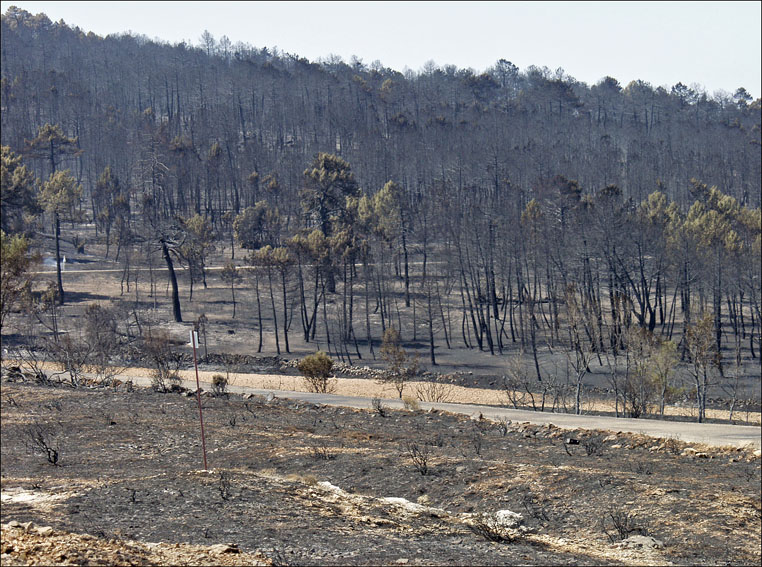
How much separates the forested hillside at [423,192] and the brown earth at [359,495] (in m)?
12.5

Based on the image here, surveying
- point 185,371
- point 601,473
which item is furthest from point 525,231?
point 601,473

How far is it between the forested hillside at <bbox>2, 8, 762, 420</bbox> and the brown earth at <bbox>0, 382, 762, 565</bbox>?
40.9ft

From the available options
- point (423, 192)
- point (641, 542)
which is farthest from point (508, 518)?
point (423, 192)

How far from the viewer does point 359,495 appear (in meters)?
12.4

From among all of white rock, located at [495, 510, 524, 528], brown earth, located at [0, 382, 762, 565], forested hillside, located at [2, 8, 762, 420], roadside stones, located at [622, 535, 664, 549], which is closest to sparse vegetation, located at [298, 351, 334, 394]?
forested hillside, located at [2, 8, 762, 420]

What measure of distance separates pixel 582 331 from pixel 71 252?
43.2 m

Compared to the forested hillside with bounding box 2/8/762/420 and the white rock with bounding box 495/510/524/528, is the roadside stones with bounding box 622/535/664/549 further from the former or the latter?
the forested hillside with bounding box 2/8/762/420

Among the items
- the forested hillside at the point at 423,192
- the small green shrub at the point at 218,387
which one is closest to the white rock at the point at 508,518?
the small green shrub at the point at 218,387

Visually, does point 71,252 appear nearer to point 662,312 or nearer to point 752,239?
point 662,312

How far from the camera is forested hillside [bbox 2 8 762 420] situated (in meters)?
49.1

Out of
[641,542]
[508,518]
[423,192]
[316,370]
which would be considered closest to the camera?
[641,542]

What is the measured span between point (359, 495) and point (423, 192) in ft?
225

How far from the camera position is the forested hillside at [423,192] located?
49062 mm

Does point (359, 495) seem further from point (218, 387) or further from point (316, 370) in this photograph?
point (316, 370)
